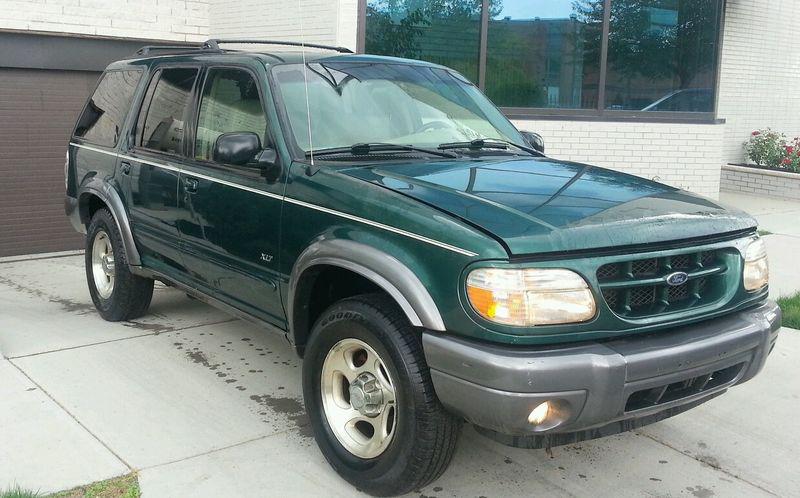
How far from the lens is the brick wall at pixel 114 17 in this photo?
28.6 ft

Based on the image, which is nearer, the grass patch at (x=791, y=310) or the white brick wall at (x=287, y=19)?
the grass patch at (x=791, y=310)

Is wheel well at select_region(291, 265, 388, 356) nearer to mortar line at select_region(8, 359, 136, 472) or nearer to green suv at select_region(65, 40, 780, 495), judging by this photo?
green suv at select_region(65, 40, 780, 495)

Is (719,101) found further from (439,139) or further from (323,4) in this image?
(439,139)

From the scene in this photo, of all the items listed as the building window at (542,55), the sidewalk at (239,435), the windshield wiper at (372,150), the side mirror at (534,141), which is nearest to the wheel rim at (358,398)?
the sidewalk at (239,435)

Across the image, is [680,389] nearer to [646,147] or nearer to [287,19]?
[287,19]

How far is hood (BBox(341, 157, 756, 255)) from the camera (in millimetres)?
3143

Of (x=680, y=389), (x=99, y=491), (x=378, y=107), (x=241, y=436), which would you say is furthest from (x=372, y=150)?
(x=99, y=491)

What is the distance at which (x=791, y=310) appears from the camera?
21.3 ft

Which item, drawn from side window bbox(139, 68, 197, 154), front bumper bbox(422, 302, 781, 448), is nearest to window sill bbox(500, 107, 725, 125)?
side window bbox(139, 68, 197, 154)

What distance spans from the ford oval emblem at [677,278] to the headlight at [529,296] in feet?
1.37

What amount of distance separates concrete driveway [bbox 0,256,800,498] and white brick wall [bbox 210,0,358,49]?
4494 millimetres

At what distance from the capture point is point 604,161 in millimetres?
10719

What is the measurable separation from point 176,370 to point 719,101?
10916mm

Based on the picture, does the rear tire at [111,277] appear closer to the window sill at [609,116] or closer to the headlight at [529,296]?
the headlight at [529,296]
